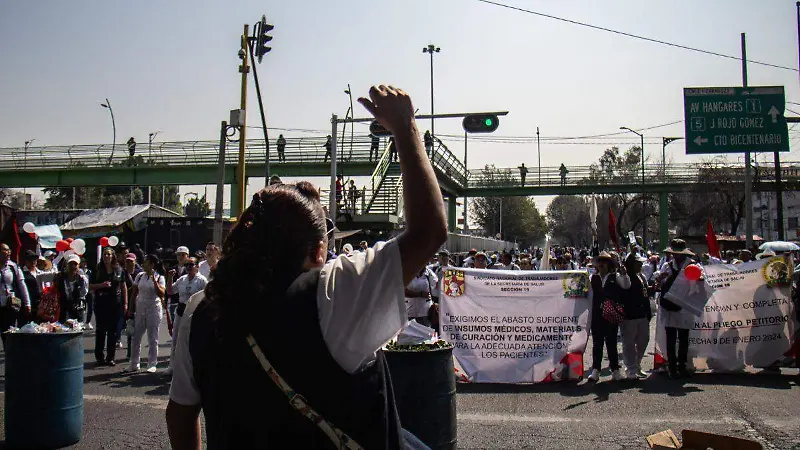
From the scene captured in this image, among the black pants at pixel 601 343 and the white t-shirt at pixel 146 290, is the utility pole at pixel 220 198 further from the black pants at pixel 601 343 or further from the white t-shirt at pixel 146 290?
the black pants at pixel 601 343

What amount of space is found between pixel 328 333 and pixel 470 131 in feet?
49.0

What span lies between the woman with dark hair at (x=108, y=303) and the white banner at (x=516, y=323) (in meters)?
5.11

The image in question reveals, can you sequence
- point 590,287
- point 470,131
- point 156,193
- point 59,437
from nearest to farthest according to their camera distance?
point 59,437 → point 590,287 → point 470,131 → point 156,193

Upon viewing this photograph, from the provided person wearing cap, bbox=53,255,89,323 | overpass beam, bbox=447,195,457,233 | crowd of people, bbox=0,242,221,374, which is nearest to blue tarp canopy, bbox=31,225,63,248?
crowd of people, bbox=0,242,221,374

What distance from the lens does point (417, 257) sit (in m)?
1.81

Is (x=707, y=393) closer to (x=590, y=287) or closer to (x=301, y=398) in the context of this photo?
(x=590, y=287)

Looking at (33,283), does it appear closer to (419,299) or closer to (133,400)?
(133,400)

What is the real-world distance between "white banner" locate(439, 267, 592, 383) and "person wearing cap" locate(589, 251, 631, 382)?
0.47 ft

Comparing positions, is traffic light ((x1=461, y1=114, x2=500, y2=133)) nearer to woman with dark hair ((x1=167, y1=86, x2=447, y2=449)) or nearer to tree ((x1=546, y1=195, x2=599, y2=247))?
woman with dark hair ((x1=167, y1=86, x2=447, y2=449))

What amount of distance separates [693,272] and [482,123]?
7.67 m

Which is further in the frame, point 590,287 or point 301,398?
point 590,287

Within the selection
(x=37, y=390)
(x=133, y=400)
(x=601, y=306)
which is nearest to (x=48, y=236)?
(x=133, y=400)

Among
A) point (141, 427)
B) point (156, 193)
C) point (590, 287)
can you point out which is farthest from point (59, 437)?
point (156, 193)

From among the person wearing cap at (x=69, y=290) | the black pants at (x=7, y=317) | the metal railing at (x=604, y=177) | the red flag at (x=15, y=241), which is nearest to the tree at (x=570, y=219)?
the metal railing at (x=604, y=177)
